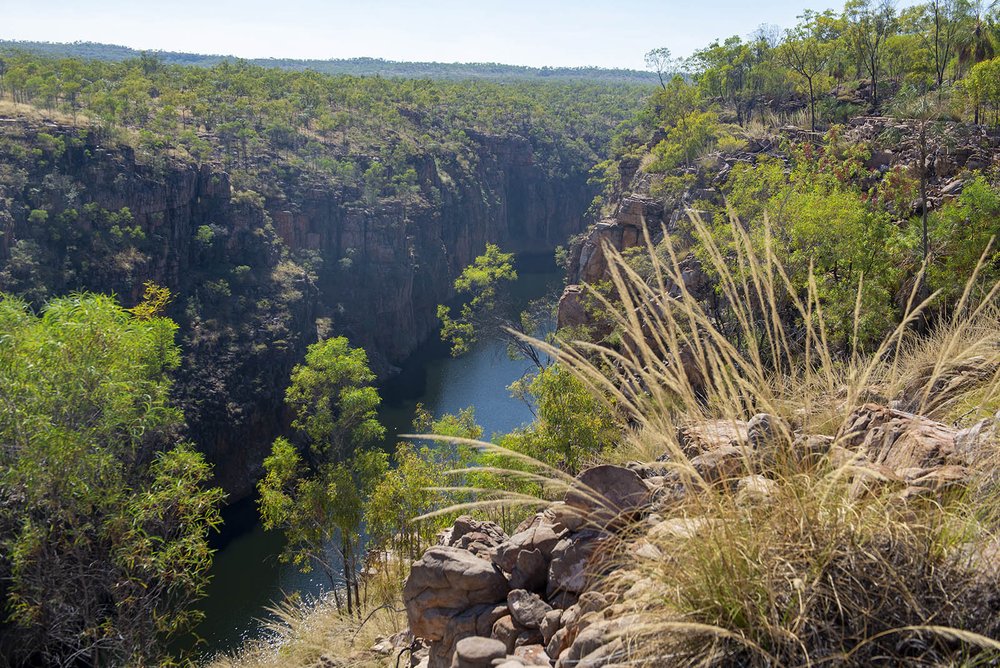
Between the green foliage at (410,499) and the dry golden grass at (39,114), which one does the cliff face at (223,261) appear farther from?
the green foliage at (410,499)

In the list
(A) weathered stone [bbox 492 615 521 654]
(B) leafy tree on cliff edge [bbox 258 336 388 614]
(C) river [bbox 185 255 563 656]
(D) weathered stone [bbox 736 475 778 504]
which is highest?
(D) weathered stone [bbox 736 475 778 504]

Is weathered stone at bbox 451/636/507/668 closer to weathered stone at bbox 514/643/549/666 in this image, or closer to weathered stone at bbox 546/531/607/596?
weathered stone at bbox 514/643/549/666

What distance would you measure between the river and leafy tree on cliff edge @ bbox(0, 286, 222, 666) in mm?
4996

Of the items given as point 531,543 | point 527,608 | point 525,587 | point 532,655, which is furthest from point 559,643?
point 531,543

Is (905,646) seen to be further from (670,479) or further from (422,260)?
(422,260)

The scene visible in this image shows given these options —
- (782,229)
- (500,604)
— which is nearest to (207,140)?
(782,229)

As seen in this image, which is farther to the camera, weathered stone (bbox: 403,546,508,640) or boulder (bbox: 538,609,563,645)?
weathered stone (bbox: 403,546,508,640)

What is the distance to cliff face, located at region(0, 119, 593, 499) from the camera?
31.4 m

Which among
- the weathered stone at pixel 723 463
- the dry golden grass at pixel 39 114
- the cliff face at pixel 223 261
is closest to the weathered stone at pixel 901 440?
the weathered stone at pixel 723 463

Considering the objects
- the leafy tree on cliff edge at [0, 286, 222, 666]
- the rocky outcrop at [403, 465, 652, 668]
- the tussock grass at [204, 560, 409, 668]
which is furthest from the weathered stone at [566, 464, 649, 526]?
the leafy tree on cliff edge at [0, 286, 222, 666]

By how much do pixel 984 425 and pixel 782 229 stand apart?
10916 millimetres

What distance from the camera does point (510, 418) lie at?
32.5 metres

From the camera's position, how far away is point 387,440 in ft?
109

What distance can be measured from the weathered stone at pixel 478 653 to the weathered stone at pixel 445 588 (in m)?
0.78
